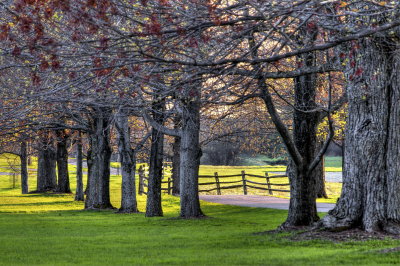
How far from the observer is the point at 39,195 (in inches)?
1480

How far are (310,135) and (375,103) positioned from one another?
291 centimetres

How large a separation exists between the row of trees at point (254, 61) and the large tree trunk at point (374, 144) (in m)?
0.02

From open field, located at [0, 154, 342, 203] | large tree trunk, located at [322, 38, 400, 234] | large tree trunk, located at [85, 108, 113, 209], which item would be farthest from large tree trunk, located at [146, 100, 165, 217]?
large tree trunk, located at [322, 38, 400, 234]

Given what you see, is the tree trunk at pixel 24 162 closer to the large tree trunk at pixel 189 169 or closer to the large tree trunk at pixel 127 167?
the large tree trunk at pixel 127 167

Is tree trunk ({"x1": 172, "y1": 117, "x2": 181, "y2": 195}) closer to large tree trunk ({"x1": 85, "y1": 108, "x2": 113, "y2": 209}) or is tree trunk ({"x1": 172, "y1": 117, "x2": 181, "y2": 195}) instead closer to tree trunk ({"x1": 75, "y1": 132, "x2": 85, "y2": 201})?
tree trunk ({"x1": 75, "y1": 132, "x2": 85, "y2": 201})

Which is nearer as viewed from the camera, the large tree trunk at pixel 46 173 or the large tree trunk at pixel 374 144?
the large tree trunk at pixel 374 144

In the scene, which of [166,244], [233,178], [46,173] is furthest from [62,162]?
[233,178]

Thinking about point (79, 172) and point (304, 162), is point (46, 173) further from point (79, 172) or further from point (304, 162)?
point (304, 162)

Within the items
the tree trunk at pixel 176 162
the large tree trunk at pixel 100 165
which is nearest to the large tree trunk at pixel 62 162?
the tree trunk at pixel 176 162

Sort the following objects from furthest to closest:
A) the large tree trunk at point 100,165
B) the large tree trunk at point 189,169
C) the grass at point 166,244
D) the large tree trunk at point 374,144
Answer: the large tree trunk at point 100,165, the large tree trunk at point 189,169, the large tree trunk at point 374,144, the grass at point 166,244

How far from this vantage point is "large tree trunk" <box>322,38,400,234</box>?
38.7 feet

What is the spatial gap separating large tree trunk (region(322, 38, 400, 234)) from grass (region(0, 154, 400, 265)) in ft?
2.70

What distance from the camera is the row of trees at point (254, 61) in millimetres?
8336

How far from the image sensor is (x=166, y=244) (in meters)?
13.0
